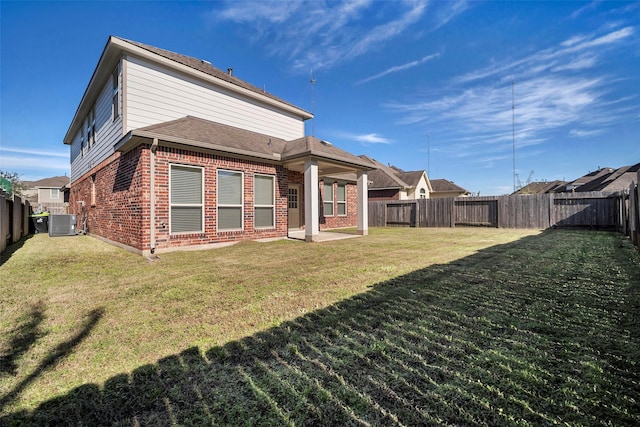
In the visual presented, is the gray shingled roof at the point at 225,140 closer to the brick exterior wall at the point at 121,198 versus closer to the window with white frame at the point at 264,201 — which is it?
the brick exterior wall at the point at 121,198

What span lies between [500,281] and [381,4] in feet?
31.7

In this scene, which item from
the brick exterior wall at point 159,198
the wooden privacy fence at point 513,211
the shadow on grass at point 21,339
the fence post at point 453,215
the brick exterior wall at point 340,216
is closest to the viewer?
the shadow on grass at point 21,339

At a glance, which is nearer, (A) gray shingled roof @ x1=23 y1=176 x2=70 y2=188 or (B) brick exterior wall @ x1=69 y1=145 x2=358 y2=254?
(B) brick exterior wall @ x1=69 y1=145 x2=358 y2=254

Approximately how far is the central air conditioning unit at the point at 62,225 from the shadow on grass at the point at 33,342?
11.7 metres

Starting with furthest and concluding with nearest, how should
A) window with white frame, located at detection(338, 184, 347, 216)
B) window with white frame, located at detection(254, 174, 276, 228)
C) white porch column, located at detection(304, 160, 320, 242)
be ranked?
window with white frame, located at detection(338, 184, 347, 216)
window with white frame, located at detection(254, 174, 276, 228)
white porch column, located at detection(304, 160, 320, 242)

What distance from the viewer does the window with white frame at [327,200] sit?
14.4 metres

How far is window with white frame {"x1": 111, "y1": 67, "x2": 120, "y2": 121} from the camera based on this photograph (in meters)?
8.82

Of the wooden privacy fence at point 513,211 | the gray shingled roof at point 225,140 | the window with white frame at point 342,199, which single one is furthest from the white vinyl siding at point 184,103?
the wooden privacy fence at point 513,211

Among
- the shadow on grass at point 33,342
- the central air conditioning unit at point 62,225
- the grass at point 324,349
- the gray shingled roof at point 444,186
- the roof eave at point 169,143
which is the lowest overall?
the shadow on grass at point 33,342

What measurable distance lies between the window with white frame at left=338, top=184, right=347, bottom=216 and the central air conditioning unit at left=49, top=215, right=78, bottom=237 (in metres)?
12.5

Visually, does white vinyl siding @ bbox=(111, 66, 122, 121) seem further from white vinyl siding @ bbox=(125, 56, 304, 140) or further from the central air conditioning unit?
the central air conditioning unit

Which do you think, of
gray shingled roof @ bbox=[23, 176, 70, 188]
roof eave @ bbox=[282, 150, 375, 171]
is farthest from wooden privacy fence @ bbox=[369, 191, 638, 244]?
gray shingled roof @ bbox=[23, 176, 70, 188]

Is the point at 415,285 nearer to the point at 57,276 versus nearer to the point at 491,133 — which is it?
the point at 57,276

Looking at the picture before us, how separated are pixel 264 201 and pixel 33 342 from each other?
23.9 ft
